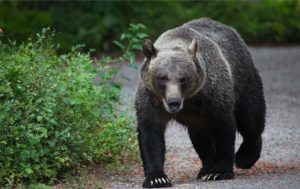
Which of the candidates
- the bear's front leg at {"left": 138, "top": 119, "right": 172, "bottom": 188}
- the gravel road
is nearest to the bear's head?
the bear's front leg at {"left": 138, "top": 119, "right": 172, "bottom": 188}

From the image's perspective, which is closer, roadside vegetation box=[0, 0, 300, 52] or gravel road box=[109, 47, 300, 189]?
gravel road box=[109, 47, 300, 189]

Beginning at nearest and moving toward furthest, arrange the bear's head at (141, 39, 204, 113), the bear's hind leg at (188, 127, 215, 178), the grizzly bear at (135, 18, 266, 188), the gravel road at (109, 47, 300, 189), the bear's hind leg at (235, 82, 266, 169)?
the bear's head at (141, 39, 204, 113), the grizzly bear at (135, 18, 266, 188), the gravel road at (109, 47, 300, 189), the bear's hind leg at (188, 127, 215, 178), the bear's hind leg at (235, 82, 266, 169)

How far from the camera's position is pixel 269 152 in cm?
Answer: 1170

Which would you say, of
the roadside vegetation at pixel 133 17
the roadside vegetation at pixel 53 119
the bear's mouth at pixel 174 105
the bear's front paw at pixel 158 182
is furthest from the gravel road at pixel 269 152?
the roadside vegetation at pixel 133 17

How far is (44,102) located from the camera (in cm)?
909

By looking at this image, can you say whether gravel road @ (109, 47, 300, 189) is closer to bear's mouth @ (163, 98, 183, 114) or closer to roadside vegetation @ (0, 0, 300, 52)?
bear's mouth @ (163, 98, 183, 114)

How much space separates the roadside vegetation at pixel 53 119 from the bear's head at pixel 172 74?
3.89 ft

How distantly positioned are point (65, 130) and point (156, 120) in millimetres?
1032

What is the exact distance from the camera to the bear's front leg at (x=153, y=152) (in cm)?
860

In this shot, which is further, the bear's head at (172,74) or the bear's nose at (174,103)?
the bear's head at (172,74)

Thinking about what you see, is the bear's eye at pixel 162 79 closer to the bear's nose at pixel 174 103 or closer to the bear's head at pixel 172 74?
the bear's head at pixel 172 74

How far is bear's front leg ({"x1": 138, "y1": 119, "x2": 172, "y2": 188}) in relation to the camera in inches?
339

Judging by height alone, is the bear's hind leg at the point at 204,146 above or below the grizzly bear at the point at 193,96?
below

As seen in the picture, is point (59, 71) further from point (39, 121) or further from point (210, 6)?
point (210, 6)
